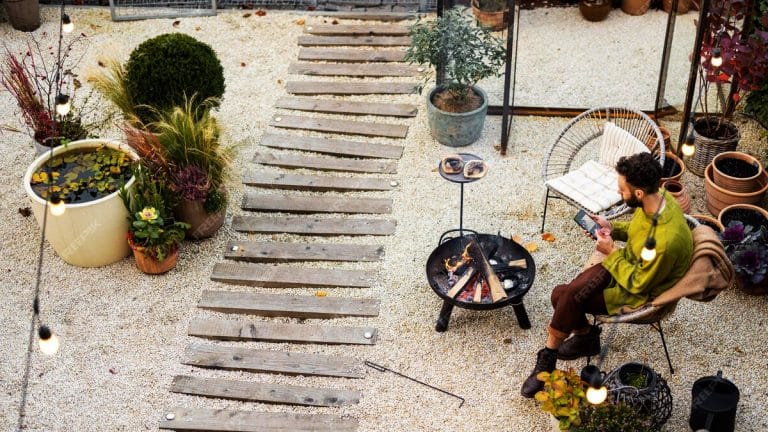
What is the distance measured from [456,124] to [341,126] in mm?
1068

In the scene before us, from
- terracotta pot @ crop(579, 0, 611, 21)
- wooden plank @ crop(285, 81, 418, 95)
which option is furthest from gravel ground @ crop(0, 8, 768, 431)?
terracotta pot @ crop(579, 0, 611, 21)

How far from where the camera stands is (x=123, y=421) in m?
5.29

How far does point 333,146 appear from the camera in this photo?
24.5ft

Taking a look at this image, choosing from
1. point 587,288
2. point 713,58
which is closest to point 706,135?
point 713,58

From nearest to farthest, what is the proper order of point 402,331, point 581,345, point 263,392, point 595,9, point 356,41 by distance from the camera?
point 581,345 → point 263,392 → point 402,331 → point 356,41 → point 595,9

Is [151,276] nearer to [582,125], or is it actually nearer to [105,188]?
[105,188]

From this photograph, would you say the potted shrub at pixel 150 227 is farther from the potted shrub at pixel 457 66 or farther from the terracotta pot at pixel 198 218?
the potted shrub at pixel 457 66

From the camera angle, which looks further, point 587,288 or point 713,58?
point 713,58

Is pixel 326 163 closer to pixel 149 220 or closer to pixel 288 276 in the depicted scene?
pixel 288 276

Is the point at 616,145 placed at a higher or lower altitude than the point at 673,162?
higher

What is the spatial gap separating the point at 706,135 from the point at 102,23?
6.15 meters

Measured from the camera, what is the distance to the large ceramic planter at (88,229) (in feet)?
20.1

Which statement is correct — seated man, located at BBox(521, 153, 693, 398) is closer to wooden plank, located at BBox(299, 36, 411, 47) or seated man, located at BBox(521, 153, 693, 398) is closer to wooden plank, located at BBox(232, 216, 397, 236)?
wooden plank, located at BBox(232, 216, 397, 236)

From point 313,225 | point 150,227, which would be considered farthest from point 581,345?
point 150,227
